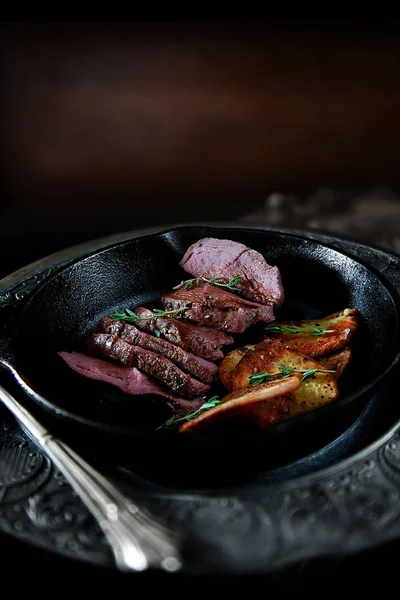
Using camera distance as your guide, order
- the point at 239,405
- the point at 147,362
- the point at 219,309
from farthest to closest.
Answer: the point at 219,309 < the point at 147,362 < the point at 239,405

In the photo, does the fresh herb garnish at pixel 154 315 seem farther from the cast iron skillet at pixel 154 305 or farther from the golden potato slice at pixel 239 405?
the golden potato slice at pixel 239 405

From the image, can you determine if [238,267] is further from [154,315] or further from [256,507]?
[256,507]

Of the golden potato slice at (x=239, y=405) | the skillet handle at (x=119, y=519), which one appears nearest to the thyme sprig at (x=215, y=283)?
the golden potato slice at (x=239, y=405)

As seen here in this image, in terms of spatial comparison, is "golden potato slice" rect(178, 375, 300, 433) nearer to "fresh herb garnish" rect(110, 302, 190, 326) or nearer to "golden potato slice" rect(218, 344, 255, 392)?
"golden potato slice" rect(218, 344, 255, 392)

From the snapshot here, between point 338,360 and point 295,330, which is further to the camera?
point 295,330

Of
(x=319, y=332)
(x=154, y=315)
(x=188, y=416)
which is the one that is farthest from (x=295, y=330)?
(x=188, y=416)

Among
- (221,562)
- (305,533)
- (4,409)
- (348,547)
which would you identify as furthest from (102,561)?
(4,409)

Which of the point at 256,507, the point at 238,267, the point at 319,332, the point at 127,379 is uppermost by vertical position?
the point at 238,267
